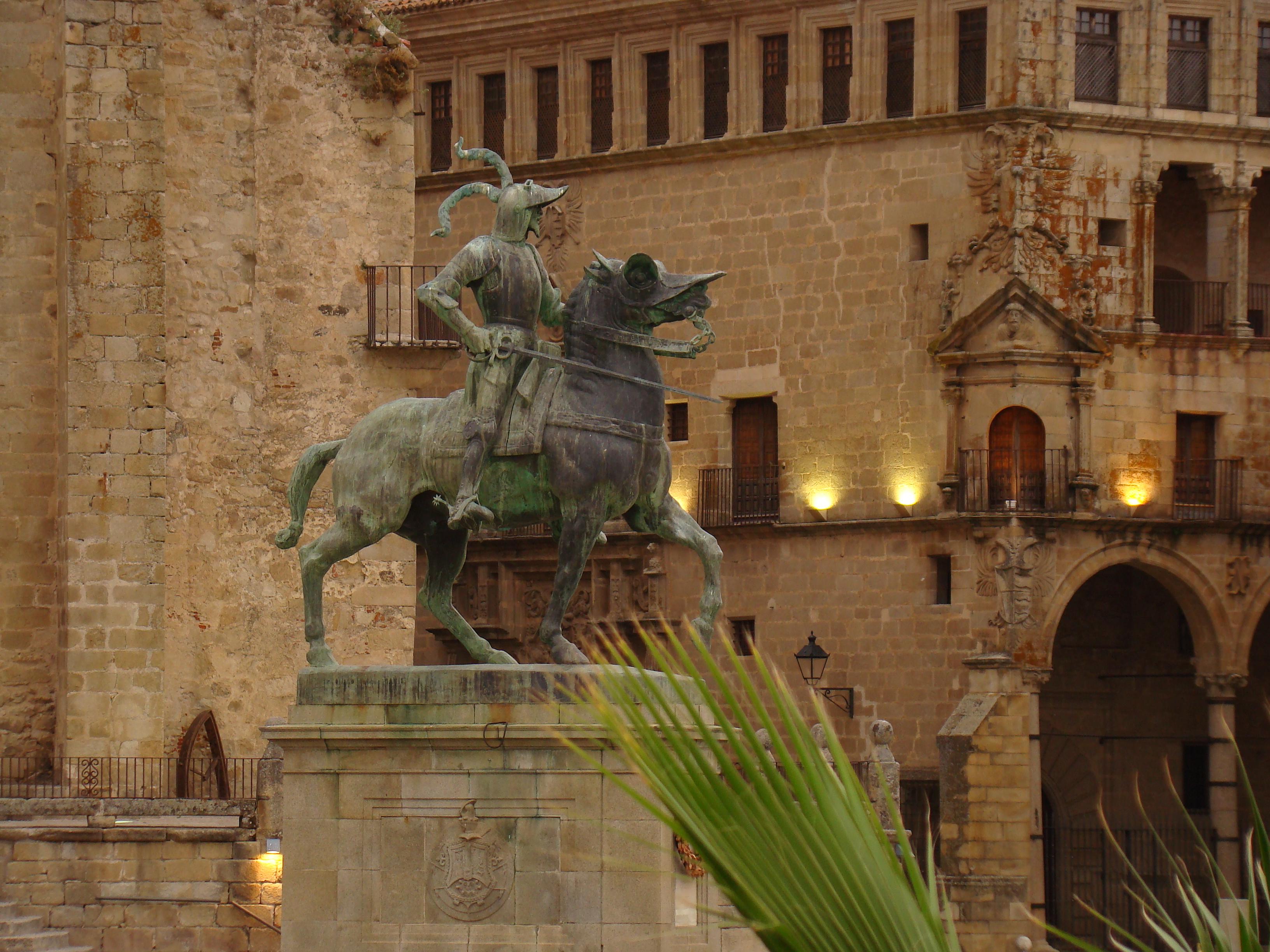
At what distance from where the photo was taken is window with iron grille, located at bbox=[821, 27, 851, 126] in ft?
123

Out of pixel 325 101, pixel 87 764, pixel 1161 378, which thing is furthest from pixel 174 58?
pixel 1161 378

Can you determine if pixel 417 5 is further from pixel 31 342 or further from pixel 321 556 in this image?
pixel 321 556

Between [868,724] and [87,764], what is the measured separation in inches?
572

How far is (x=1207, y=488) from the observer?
3688 centimetres

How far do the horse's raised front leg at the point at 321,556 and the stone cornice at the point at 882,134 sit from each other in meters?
24.6

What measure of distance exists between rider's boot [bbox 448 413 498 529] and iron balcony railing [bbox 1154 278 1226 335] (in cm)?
2615

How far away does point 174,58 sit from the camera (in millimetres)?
26141

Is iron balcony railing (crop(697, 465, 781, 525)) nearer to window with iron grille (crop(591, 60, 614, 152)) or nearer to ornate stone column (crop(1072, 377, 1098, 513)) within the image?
ornate stone column (crop(1072, 377, 1098, 513))

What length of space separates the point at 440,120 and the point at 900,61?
8.35 metres

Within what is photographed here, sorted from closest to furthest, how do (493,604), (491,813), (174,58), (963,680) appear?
1. (491,813)
2. (174,58)
3. (963,680)
4. (493,604)

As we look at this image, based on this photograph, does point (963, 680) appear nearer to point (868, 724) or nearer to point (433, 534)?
point (868, 724)

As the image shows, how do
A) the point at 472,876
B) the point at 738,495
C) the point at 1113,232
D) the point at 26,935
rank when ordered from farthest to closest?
the point at 738,495 → the point at 1113,232 → the point at 26,935 → the point at 472,876

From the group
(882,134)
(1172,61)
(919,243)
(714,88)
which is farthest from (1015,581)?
(714,88)

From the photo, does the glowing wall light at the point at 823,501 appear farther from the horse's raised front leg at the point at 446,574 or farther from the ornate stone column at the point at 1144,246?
the horse's raised front leg at the point at 446,574
